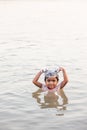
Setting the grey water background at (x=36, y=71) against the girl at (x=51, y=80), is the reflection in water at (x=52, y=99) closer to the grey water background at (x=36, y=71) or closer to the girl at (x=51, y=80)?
the grey water background at (x=36, y=71)

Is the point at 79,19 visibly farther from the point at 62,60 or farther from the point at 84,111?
the point at 84,111

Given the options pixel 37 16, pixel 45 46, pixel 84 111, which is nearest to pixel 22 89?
pixel 84 111

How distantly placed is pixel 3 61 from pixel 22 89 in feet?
12.4

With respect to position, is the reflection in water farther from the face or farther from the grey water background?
the face

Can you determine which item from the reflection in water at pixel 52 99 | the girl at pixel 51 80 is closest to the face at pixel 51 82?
the girl at pixel 51 80

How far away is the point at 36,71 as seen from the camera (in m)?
12.4

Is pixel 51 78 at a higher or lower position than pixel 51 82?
higher

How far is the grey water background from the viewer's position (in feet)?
26.3

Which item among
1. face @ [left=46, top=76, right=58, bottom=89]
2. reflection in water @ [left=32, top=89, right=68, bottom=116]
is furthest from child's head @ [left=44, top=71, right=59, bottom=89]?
reflection in water @ [left=32, top=89, right=68, bottom=116]

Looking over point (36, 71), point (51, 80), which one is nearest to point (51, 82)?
point (51, 80)

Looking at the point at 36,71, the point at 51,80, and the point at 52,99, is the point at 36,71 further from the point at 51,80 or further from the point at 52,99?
the point at 51,80

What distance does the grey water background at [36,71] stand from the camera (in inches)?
315

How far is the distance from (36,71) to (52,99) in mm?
2894

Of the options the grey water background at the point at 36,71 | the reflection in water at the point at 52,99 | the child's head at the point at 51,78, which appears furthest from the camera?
the child's head at the point at 51,78
